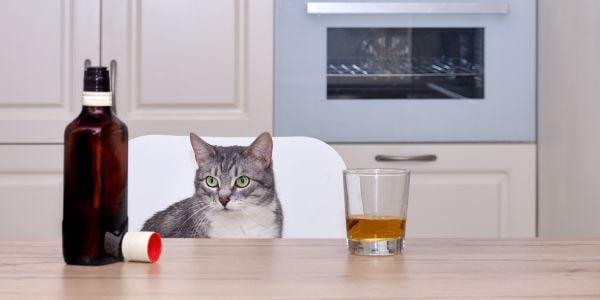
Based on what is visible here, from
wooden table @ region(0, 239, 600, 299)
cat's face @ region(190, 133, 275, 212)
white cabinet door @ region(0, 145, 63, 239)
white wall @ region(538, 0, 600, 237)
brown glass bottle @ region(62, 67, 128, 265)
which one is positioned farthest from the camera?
white cabinet door @ region(0, 145, 63, 239)

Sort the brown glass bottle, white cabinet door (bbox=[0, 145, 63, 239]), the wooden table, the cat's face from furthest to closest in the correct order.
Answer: white cabinet door (bbox=[0, 145, 63, 239])
the cat's face
the brown glass bottle
the wooden table

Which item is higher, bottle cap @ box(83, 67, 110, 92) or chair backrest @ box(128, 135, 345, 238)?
bottle cap @ box(83, 67, 110, 92)

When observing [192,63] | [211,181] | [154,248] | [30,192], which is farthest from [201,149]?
[30,192]

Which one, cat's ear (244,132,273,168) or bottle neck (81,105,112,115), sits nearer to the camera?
bottle neck (81,105,112,115)

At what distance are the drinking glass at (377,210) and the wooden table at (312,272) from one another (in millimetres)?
20

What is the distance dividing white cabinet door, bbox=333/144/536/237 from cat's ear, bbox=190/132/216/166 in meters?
0.95

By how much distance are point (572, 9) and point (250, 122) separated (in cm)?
87

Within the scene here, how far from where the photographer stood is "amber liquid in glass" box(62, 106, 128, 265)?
2.86 ft

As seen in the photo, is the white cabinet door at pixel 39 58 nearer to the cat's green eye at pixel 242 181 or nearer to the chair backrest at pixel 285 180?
the chair backrest at pixel 285 180

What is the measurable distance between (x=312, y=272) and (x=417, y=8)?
1650 mm

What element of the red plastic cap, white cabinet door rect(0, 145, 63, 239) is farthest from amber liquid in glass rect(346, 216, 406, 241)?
white cabinet door rect(0, 145, 63, 239)

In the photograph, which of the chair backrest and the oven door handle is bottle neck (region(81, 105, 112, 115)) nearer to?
the chair backrest

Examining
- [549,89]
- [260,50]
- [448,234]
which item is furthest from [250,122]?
[549,89]

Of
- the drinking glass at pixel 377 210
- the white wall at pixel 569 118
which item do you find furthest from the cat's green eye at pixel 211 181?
the white wall at pixel 569 118
